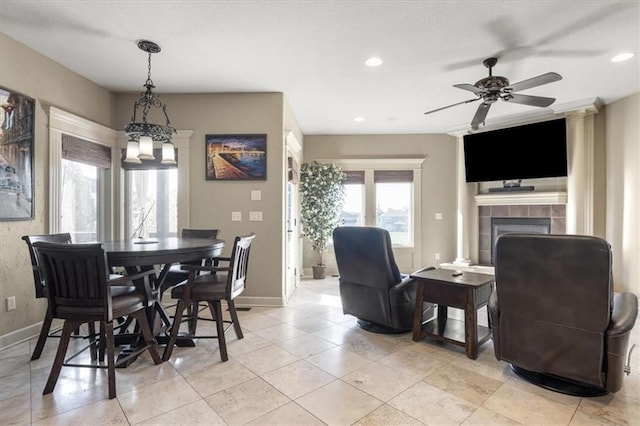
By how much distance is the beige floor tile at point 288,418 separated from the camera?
181 cm

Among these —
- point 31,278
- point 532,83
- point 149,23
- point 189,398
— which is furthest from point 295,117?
point 189,398

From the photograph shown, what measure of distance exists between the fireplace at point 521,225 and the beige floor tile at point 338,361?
3745mm

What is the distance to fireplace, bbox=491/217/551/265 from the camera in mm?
5245

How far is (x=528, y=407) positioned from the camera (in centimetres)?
196

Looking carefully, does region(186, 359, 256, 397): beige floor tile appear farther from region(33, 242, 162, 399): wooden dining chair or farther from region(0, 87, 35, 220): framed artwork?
region(0, 87, 35, 220): framed artwork

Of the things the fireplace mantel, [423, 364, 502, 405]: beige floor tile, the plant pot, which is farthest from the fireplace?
[423, 364, 502, 405]: beige floor tile

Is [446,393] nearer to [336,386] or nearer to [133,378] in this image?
[336,386]

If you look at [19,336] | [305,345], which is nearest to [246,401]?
[305,345]

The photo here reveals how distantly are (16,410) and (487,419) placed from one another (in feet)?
8.72

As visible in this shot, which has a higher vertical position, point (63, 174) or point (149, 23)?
point (149, 23)

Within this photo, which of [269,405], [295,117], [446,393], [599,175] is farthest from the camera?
[295,117]

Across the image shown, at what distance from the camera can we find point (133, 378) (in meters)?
2.28

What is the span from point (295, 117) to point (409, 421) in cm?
436

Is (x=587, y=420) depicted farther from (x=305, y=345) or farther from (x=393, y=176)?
(x=393, y=176)
